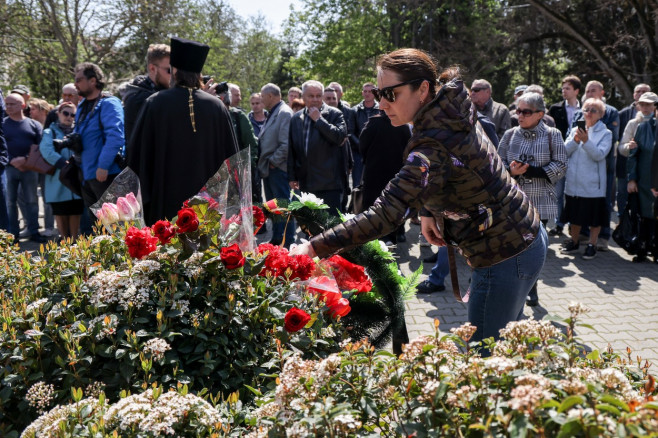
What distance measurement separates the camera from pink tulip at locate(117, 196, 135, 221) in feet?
9.32

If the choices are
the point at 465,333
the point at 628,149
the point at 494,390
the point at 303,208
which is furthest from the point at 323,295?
the point at 628,149

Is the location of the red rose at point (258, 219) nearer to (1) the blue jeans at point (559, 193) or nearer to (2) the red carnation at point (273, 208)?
(2) the red carnation at point (273, 208)

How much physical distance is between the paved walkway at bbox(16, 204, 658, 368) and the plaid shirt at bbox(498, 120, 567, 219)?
39.9 inches

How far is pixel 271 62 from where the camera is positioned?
4809cm

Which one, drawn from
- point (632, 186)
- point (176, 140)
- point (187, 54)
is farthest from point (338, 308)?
point (632, 186)

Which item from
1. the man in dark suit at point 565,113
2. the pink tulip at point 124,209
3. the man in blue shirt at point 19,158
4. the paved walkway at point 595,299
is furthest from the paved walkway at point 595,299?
the man in blue shirt at point 19,158

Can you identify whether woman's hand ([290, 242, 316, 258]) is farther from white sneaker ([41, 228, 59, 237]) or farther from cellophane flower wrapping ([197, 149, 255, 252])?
white sneaker ([41, 228, 59, 237])

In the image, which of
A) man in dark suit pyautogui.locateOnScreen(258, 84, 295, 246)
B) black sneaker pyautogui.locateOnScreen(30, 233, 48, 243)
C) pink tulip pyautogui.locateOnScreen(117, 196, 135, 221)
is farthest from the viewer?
black sneaker pyautogui.locateOnScreen(30, 233, 48, 243)

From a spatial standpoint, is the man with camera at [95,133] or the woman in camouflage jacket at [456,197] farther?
the man with camera at [95,133]

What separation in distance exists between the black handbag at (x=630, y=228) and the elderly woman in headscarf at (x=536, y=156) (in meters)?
2.34

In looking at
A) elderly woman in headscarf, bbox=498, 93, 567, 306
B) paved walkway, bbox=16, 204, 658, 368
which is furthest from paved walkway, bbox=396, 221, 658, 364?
elderly woman in headscarf, bbox=498, 93, 567, 306

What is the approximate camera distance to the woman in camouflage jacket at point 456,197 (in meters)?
2.19

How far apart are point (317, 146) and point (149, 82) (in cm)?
264

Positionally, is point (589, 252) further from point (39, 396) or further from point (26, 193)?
point (26, 193)
